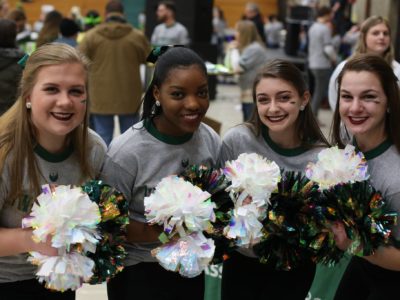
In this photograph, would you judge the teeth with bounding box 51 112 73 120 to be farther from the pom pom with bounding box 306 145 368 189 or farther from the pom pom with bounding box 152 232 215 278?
the pom pom with bounding box 306 145 368 189

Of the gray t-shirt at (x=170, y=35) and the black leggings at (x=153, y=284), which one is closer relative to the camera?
the black leggings at (x=153, y=284)

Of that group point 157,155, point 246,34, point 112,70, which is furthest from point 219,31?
point 157,155

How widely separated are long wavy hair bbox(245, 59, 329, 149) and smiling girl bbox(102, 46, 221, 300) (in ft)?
1.08

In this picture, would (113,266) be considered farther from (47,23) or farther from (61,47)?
(47,23)

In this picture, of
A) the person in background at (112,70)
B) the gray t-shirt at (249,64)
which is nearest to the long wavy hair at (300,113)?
the person in background at (112,70)

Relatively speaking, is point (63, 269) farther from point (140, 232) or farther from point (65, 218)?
point (140, 232)

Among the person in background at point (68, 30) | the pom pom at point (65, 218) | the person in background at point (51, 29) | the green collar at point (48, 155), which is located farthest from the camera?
the person in background at point (51, 29)

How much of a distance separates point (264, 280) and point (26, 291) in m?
0.94

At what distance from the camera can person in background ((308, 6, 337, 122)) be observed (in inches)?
424

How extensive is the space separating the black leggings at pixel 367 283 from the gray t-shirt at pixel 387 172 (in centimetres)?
19

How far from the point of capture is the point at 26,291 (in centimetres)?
264

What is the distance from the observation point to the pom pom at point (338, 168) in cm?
266

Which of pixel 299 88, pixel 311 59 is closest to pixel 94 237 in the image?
pixel 299 88

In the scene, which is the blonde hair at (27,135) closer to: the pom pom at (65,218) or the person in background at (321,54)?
the pom pom at (65,218)
